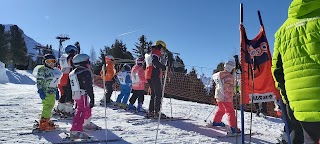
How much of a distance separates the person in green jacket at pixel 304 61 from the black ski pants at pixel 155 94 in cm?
616

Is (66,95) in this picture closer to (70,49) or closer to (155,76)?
(70,49)

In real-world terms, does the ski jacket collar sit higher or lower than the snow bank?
lower

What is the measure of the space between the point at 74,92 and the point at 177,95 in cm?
1338

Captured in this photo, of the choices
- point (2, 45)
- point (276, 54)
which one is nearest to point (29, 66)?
point (2, 45)

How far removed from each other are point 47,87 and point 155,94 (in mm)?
2887

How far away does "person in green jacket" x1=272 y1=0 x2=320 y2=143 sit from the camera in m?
2.55

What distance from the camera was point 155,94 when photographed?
29.6 feet

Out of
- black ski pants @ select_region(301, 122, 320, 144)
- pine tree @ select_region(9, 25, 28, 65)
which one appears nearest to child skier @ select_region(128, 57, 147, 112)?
black ski pants @ select_region(301, 122, 320, 144)

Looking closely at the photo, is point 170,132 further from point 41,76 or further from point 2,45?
point 2,45

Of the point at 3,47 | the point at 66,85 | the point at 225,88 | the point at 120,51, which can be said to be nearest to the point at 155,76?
the point at 225,88

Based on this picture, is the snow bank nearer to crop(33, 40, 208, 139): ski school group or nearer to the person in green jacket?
crop(33, 40, 208, 139): ski school group

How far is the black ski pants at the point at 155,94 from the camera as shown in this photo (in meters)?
8.94

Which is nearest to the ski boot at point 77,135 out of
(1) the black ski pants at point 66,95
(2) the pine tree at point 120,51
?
(1) the black ski pants at point 66,95

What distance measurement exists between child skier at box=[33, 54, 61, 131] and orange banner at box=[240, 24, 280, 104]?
13.7 feet
